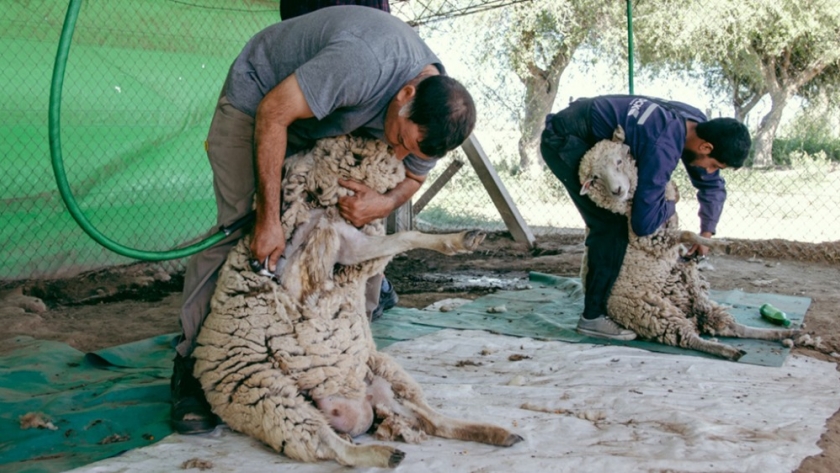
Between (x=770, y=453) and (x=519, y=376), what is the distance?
1244 millimetres

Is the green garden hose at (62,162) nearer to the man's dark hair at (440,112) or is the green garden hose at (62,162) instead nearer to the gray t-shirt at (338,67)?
the gray t-shirt at (338,67)

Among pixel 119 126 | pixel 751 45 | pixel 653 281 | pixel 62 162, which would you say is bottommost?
pixel 653 281

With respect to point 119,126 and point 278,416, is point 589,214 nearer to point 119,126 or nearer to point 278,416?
point 278,416

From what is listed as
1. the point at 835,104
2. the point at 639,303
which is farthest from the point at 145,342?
the point at 835,104

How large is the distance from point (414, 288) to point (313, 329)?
3.55 meters

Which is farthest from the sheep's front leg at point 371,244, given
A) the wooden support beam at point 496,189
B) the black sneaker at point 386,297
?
the wooden support beam at point 496,189

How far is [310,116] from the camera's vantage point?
2.52 meters

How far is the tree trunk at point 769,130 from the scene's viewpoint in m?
9.36

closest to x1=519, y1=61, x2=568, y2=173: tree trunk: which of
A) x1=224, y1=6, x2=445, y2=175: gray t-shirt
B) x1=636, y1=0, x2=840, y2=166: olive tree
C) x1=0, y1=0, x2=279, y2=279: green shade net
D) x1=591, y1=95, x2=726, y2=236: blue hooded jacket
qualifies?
x1=636, y1=0, x2=840, y2=166: olive tree

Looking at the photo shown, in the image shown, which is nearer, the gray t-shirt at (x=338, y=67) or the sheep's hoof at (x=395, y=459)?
the sheep's hoof at (x=395, y=459)

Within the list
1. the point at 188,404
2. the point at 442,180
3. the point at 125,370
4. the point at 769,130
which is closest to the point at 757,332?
the point at 188,404

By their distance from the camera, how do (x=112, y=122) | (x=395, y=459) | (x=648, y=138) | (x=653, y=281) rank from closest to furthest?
1. (x=395, y=459)
2. (x=648, y=138)
3. (x=653, y=281)
4. (x=112, y=122)

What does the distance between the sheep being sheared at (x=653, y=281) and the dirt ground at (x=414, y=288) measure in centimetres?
52

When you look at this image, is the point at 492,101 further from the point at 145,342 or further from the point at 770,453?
the point at 770,453
